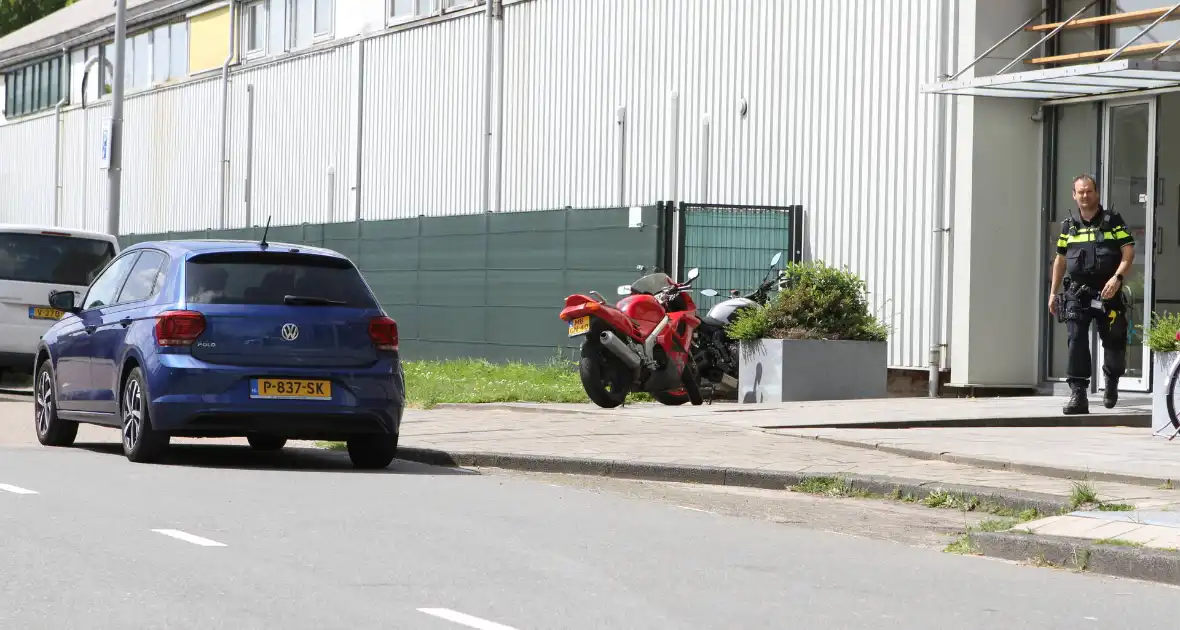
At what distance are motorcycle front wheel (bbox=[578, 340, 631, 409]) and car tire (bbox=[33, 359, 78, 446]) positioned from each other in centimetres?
454

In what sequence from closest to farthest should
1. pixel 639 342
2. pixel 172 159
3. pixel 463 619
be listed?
pixel 463 619 → pixel 639 342 → pixel 172 159

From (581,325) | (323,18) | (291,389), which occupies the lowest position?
(291,389)

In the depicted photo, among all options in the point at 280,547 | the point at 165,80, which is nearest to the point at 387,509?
the point at 280,547

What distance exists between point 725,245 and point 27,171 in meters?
31.0

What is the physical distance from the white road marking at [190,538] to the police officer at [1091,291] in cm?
862

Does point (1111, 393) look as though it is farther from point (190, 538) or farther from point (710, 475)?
point (190, 538)

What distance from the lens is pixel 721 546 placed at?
344 inches

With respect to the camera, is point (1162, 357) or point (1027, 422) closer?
point (1162, 357)

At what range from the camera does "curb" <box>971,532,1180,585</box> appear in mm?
7879

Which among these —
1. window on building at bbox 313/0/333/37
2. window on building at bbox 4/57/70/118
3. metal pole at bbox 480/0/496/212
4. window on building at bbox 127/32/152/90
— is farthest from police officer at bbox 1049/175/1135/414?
window on building at bbox 4/57/70/118

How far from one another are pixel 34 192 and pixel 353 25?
17.5 m

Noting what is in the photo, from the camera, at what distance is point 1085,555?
8.23 m

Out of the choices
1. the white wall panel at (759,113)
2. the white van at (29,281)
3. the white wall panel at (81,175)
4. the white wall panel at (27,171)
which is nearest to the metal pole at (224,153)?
the white wall panel at (81,175)

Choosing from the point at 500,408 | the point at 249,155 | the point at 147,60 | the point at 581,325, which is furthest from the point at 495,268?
the point at 147,60
